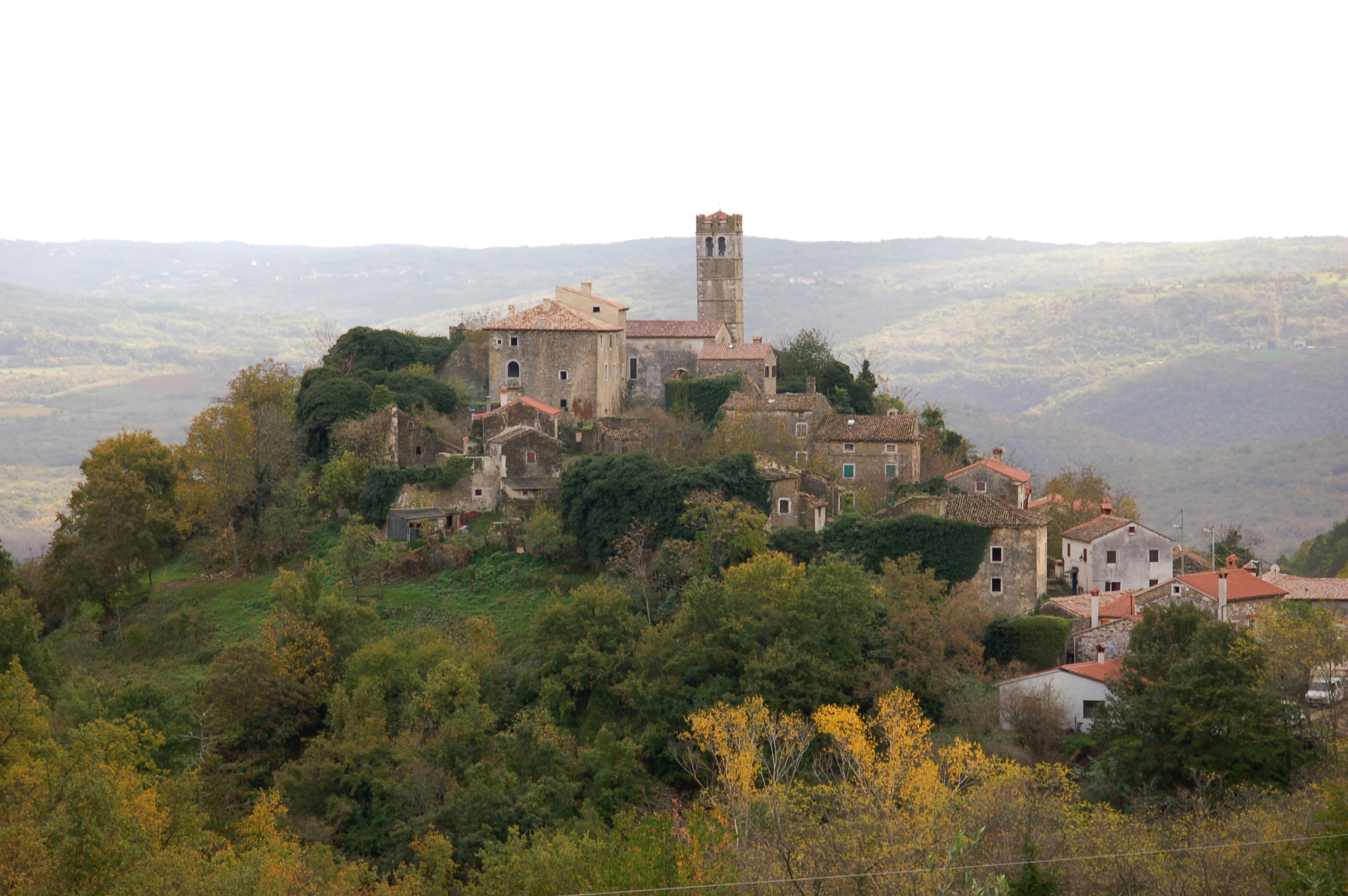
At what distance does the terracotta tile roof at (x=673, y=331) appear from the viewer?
6075cm

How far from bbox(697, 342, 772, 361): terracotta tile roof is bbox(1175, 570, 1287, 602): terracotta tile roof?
21.2 m

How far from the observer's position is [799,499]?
154 feet

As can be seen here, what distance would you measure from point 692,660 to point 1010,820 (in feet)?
44.8

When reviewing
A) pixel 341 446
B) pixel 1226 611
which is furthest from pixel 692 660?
pixel 341 446

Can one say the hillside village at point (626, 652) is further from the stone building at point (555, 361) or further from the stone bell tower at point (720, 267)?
the stone bell tower at point (720, 267)

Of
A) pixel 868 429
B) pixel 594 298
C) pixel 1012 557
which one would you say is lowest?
pixel 1012 557

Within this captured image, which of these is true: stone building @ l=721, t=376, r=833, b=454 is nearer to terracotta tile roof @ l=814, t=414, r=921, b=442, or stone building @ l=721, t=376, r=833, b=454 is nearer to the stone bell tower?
terracotta tile roof @ l=814, t=414, r=921, b=442

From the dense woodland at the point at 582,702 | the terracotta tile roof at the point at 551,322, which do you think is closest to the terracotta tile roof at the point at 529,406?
the dense woodland at the point at 582,702

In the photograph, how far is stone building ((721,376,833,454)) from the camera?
52281 millimetres

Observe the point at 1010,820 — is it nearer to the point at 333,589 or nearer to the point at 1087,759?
the point at 1087,759

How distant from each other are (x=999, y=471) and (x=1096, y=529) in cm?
502

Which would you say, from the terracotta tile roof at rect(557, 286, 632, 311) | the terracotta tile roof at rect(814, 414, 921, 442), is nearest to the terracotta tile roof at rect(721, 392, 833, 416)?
the terracotta tile roof at rect(814, 414, 921, 442)

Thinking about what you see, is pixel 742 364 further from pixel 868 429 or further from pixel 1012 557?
pixel 1012 557

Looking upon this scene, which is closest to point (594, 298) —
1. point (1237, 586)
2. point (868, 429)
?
point (868, 429)
